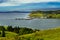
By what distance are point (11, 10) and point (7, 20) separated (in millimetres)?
385

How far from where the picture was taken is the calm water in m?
4.04

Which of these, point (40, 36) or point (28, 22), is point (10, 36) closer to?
point (28, 22)

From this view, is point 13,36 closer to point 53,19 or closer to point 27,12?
point 27,12

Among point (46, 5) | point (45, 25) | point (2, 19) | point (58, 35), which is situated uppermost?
point (46, 5)

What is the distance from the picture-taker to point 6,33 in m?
4.04

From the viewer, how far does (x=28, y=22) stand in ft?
13.6

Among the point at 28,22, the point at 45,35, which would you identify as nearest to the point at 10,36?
the point at 28,22

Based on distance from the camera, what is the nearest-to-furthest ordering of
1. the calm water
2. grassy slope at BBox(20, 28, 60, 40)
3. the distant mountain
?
grassy slope at BBox(20, 28, 60, 40) < the calm water < the distant mountain

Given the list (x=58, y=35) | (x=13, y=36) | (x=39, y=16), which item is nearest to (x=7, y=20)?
(x=13, y=36)

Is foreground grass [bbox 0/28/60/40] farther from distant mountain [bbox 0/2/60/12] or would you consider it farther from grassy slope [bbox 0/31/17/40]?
distant mountain [bbox 0/2/60/12]

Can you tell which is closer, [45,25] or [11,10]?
[45,25]

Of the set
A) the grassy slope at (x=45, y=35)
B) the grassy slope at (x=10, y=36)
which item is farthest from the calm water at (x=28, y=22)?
the grassy slope at (x=10, y=36)

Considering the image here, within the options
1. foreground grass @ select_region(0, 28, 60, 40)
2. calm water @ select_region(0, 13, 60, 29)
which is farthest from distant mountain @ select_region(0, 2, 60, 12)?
foreground grass @ select_region(0, 28, 60, 40)

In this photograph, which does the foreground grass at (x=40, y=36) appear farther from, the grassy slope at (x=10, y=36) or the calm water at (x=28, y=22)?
the calm water at (x=28, y=22)
